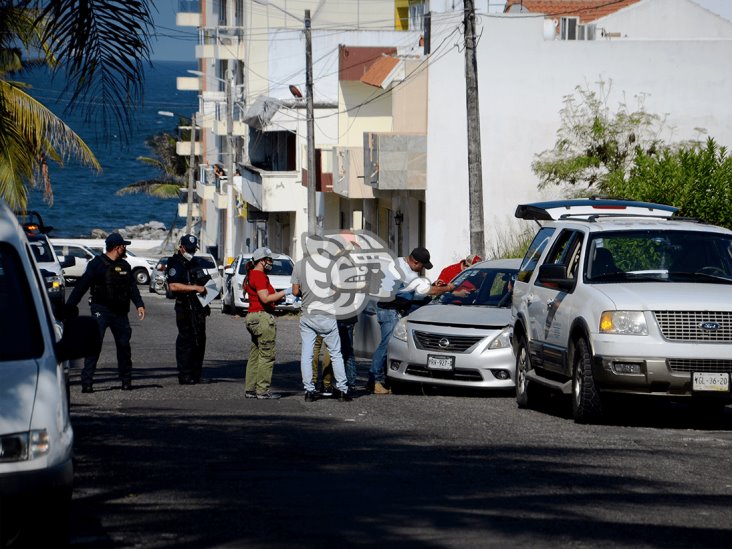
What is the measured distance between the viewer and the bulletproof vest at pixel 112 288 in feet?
53.7

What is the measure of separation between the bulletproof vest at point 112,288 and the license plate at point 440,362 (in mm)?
3859

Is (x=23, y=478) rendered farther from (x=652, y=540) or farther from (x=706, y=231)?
(x=706, y=231)

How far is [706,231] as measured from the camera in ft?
45.1

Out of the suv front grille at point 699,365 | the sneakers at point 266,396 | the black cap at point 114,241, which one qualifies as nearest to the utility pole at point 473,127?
the black cap at point 114,241

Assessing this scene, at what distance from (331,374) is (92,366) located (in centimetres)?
294

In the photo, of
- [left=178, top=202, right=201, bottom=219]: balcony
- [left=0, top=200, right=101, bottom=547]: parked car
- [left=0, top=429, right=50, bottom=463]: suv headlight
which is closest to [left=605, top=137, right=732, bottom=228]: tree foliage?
[left=0, top=200, right=101, bottom=547]: parked car

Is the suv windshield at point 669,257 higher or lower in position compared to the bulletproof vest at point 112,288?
higher

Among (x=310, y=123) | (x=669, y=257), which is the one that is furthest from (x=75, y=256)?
(x=669, y=257)

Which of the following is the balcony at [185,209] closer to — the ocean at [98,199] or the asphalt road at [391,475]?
the ocean at [98,199]

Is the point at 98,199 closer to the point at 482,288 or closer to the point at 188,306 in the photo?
the point at 188,306

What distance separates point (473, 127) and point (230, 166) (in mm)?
37974

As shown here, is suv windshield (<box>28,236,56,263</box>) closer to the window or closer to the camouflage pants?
the camouflage pants

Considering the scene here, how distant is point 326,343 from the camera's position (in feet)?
50.3

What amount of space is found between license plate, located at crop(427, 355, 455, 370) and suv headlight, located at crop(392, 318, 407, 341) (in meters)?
0.51
